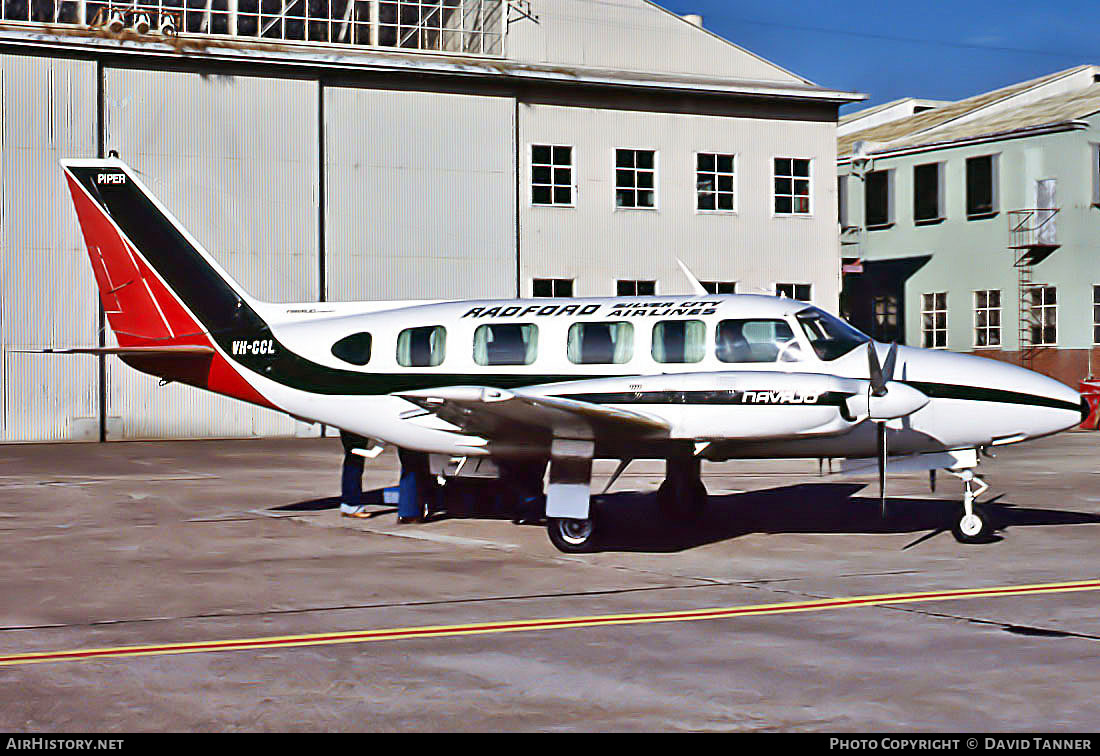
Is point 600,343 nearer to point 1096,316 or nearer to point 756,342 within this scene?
point 756,342

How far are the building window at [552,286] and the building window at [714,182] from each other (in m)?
4.40

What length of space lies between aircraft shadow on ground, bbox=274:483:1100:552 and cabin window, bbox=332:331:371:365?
2539 millimetres

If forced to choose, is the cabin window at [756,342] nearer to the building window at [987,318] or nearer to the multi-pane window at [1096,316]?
the multi-pane window at [1096,316]

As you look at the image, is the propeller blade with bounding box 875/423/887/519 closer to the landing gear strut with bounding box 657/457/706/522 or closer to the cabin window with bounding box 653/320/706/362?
the cabin window with bounding box 653/320/706/362

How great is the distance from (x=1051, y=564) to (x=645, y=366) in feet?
15.0

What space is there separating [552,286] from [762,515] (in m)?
19.0

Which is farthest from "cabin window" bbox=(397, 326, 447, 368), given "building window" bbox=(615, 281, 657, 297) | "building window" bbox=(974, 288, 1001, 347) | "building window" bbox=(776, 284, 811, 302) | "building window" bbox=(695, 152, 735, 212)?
"building window" bbox=(974, 288, 1001, 347)

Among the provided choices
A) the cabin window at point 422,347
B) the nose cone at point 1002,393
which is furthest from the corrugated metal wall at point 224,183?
the nose cone at point 1002,393

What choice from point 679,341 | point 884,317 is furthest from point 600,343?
point 884,317

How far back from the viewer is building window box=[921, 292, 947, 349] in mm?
42344

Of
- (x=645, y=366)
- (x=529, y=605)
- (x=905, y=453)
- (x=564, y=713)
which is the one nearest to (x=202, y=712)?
(x=564, y=713)

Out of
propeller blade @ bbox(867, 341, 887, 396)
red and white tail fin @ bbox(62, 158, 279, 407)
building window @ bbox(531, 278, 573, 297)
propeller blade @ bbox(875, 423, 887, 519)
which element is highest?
building window @ bbox(531, 278, 573, 297)

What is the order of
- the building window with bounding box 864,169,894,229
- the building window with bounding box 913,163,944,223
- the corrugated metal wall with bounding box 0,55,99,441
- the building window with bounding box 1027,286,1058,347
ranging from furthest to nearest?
1. the building window with bounding box 864,169,894,229
2. the building window with bounding box 913,163,944,223
3. the building window with bounding box 1027,286,1058,347
4. the corrugated metal wall with bounding box 0,55,99,441

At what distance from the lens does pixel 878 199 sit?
44.7 meters
